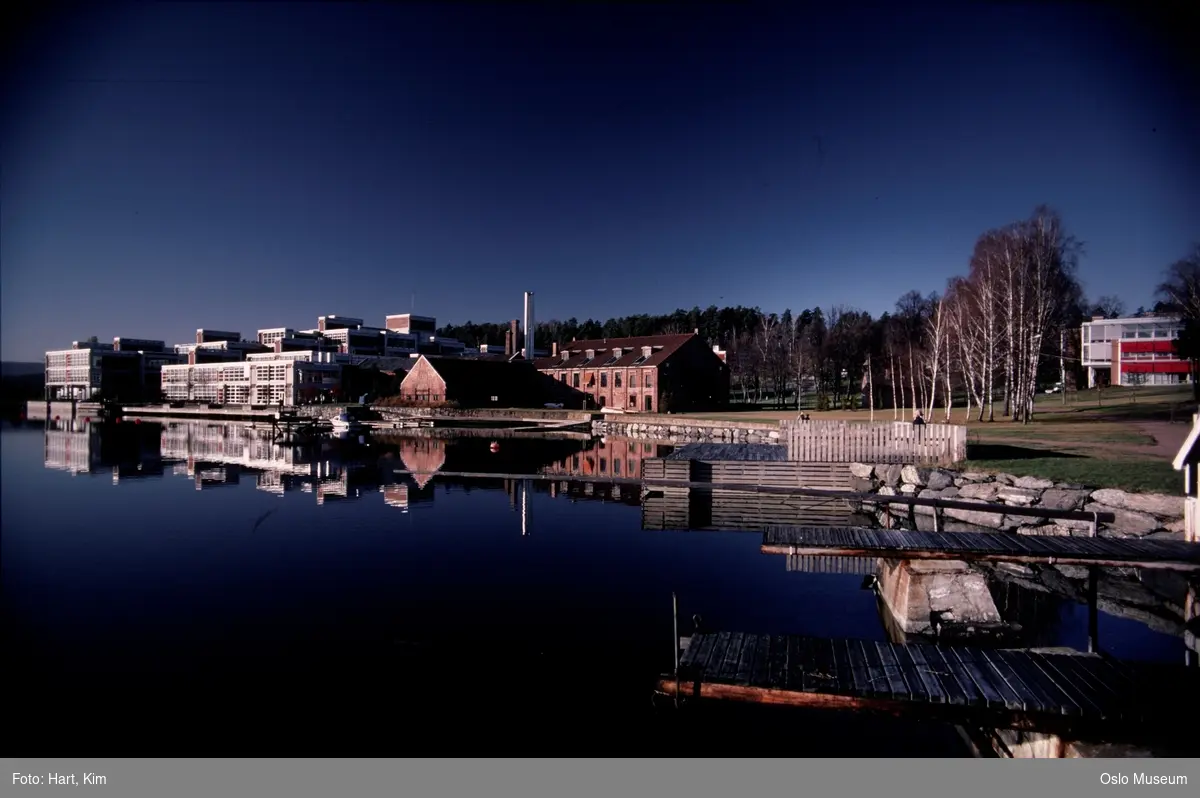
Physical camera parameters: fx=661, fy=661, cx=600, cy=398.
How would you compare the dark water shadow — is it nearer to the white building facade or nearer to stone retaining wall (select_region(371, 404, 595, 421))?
stone retaining wall (select_region(371, 404, 595, 421))

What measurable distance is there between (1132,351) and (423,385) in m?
58.5

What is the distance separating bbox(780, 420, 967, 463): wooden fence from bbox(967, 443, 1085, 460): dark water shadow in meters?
0.93

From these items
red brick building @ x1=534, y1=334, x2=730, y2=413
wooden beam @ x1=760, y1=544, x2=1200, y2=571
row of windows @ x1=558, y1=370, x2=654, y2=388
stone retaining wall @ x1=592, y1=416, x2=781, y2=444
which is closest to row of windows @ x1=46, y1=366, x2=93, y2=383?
red brick building @ x1=534, y1=334, x2=730, y2=413

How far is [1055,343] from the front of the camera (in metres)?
44.5

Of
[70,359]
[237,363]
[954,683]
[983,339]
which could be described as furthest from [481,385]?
[954,683]

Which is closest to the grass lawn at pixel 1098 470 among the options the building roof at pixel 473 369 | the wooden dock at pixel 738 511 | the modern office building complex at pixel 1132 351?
the wooden dock at pixel 738 511

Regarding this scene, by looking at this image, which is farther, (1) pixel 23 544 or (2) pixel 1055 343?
(2) pixel 1055 343

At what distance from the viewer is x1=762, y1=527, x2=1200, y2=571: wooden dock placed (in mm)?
8469

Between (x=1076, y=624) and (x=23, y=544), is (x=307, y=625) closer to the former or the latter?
(x=23, y=544)

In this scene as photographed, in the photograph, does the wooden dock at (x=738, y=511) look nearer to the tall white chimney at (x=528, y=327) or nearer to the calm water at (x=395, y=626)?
the calm water at (x=395, y=626)

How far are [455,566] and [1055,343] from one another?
46.2m

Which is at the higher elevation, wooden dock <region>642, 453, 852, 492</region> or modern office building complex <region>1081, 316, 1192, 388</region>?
modern office building complex <region>1081, 316, 1192, 388</region>

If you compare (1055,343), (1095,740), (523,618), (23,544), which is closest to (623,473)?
(523,618)

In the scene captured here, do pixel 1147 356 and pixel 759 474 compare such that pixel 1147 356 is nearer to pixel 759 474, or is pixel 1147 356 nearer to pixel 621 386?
pixel 621 386
